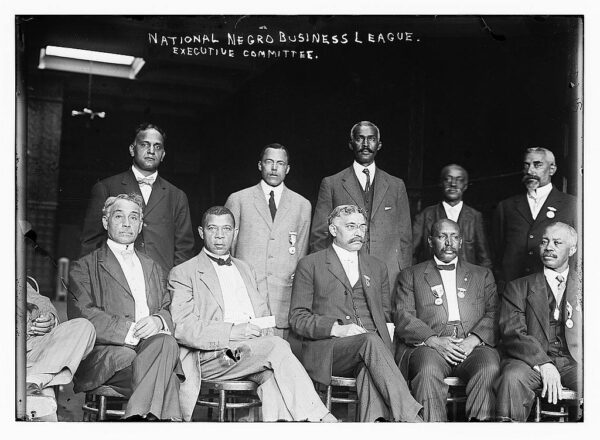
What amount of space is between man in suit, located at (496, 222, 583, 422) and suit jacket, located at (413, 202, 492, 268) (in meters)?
0.35

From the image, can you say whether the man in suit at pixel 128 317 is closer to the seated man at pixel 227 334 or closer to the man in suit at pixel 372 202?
the seated man at pixel 227 334

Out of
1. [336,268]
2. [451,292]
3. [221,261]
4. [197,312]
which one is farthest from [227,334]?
[451,292]

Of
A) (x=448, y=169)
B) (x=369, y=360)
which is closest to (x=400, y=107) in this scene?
(x=448, y=169)

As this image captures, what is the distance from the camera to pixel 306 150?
8.03 m

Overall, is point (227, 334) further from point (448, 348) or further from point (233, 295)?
point (448, 348)

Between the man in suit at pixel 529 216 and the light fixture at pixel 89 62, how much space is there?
315cm

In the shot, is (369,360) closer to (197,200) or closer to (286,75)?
(197,200)

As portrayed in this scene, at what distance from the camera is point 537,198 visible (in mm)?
8078

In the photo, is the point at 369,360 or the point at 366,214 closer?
the point at 369,360

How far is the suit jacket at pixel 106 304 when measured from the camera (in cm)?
757

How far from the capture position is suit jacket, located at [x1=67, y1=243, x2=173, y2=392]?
7.57m

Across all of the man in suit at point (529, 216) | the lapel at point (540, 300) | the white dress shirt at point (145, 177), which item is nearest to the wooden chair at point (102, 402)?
the white dress shirt at point (145, 177)

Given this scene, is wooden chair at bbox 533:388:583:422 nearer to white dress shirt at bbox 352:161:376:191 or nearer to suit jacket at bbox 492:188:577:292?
suit jacket at bbox 492:188:577:292

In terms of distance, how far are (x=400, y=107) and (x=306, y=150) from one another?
0.83 m
